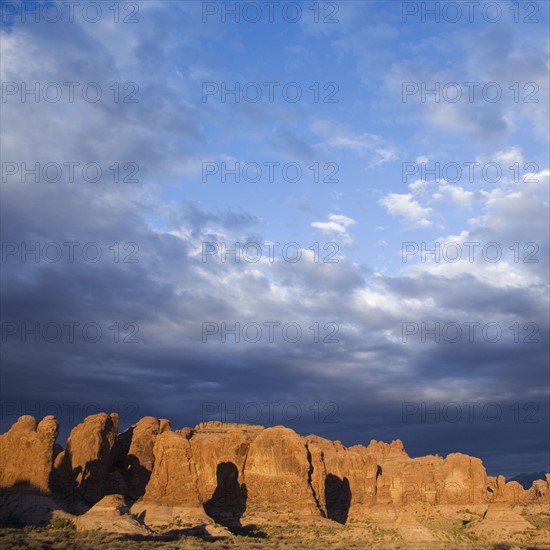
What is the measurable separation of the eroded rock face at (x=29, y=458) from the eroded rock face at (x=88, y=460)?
24.0 feet

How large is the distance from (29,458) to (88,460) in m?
13.0

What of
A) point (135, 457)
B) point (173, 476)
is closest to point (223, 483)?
point (135, 457)

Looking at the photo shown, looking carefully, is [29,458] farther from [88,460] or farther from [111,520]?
[111,520]

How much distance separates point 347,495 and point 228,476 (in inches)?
1360

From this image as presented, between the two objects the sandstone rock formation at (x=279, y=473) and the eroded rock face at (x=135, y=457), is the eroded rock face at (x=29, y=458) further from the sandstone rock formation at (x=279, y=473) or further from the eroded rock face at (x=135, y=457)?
the sandstone rock formation at (x=279, y=473)

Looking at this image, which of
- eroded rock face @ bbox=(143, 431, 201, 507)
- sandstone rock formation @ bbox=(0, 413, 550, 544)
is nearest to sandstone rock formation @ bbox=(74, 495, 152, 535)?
sandstone rock formation @ bbox=(0, 413, 550, 544)

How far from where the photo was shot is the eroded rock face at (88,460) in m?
90.9

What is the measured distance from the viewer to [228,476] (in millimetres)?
108875

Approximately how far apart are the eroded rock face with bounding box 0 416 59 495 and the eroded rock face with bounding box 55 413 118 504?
7311 millimetres

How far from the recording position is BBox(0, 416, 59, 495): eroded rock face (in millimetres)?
81875

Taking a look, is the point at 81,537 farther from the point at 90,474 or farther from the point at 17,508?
the point at 90,474

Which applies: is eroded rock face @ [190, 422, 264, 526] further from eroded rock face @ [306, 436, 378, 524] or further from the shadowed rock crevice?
eroded rock face @ [306, 436, 378, 524]

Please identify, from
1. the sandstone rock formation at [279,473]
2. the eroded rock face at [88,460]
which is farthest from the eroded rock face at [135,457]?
the sandstone rock formation at [279,473]

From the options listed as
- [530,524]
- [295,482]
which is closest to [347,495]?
[295,482]
